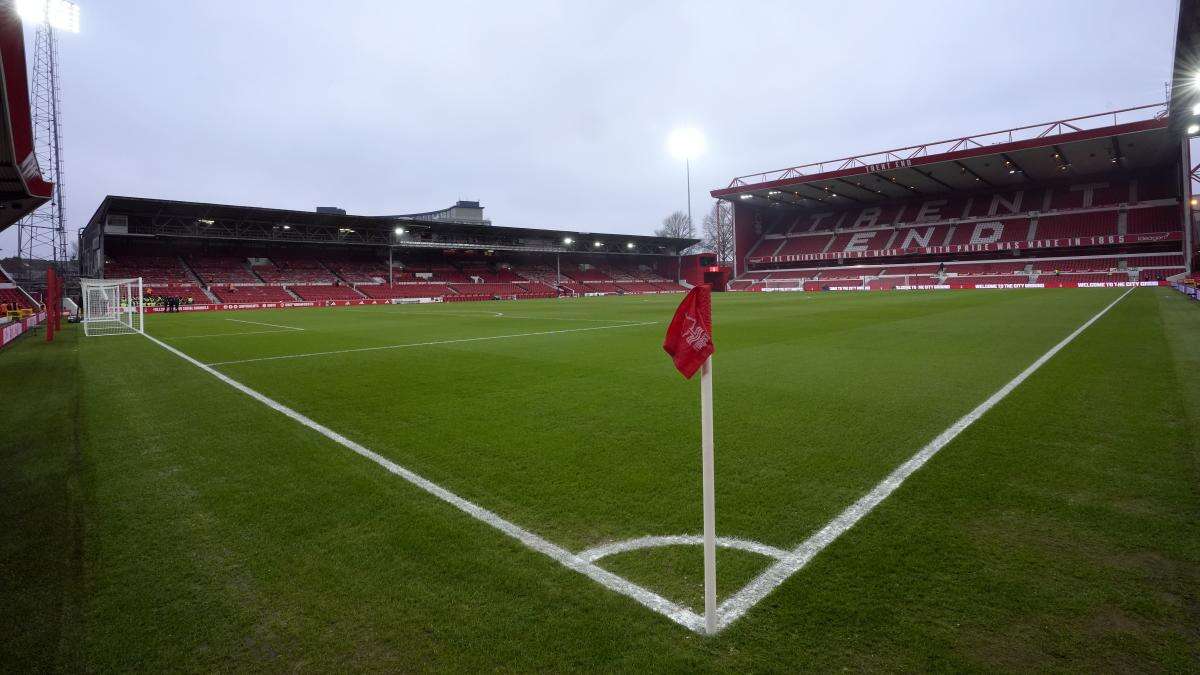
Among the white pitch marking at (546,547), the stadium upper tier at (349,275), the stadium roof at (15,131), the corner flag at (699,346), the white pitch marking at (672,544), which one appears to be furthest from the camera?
the stadium upper tier at (349,275)

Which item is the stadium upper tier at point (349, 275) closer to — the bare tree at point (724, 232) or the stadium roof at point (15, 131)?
the bare tree at point (724, 232)

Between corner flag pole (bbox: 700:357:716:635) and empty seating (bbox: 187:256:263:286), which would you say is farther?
empty seating (bbox: 187:256:263:286)

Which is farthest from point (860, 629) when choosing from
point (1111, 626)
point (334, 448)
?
point (334, 448)

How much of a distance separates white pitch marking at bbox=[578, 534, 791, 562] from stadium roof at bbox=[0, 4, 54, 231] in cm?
831

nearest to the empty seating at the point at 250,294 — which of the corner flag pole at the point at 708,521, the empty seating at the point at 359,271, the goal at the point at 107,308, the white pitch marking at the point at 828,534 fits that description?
the empty seating at the point at 359,271

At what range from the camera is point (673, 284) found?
8231cm

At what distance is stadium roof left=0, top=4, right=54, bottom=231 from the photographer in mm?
6363

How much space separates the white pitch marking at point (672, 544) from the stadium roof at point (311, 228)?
49.5 meters

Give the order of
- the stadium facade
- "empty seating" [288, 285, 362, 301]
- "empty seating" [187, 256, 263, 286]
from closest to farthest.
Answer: the stadium facade → "empty seating" [187, 256, 263, 286] → "empty seating" [288, 285, 362, 301]

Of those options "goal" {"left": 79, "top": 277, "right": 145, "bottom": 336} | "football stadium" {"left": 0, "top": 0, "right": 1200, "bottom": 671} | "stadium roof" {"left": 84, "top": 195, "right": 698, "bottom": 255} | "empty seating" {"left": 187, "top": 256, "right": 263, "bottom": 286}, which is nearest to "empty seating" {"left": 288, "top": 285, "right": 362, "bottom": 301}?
"empty seating" {"left": 187, "top": 256, "right": 263, "bottom": 286}

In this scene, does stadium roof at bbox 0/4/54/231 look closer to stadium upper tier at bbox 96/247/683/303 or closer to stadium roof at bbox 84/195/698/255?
stadium roof at bbox 84/195/698/255

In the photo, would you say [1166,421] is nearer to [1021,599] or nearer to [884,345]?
[1021,599]

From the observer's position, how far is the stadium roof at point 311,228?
1726 inches

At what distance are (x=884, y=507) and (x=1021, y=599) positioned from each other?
1.06 metres
